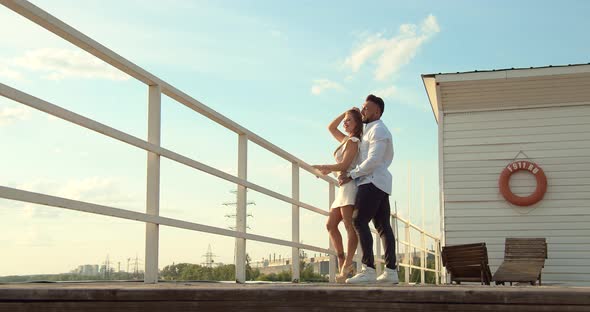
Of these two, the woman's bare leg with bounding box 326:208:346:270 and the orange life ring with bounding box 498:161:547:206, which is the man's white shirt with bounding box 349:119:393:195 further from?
the orange life ring with bounding box 498:161:547:206

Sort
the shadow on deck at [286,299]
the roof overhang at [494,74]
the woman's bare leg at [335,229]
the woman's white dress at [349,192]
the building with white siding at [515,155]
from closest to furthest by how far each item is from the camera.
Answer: the shadow on deck at [286,299] < the woman's white dress at [349,192] < the woman's bare leg at [335,229] < the roof overhang at [494,74] < the building with white siding at [515,155]

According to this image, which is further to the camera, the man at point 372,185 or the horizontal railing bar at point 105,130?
the man at point 372,185

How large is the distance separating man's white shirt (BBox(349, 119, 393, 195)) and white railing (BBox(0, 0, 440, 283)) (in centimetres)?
86

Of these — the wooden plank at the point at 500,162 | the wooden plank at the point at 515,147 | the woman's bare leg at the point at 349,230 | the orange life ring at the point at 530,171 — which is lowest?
the woman's bare leg at the point at 349,230

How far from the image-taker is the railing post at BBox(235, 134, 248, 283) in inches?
224

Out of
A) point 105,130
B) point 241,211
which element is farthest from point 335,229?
point 105,130

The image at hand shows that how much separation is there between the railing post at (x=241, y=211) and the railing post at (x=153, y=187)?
4.27 feet

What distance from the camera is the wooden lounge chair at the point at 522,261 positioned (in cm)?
960

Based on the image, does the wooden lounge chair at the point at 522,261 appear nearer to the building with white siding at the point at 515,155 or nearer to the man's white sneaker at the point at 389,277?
the building with white siding at the point at 515,155

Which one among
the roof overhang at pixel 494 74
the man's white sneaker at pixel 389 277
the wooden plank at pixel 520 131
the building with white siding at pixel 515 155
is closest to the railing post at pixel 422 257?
the building with white siding at pixel 515 155

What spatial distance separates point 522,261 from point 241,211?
5443 mm

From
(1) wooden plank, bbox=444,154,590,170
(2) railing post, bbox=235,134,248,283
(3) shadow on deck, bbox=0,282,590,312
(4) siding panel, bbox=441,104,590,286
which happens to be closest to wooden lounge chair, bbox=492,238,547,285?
(4) siding panel, bbox=441,104,590,286

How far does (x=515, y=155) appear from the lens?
37.1 feet

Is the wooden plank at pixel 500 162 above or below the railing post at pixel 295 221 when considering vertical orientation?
above
